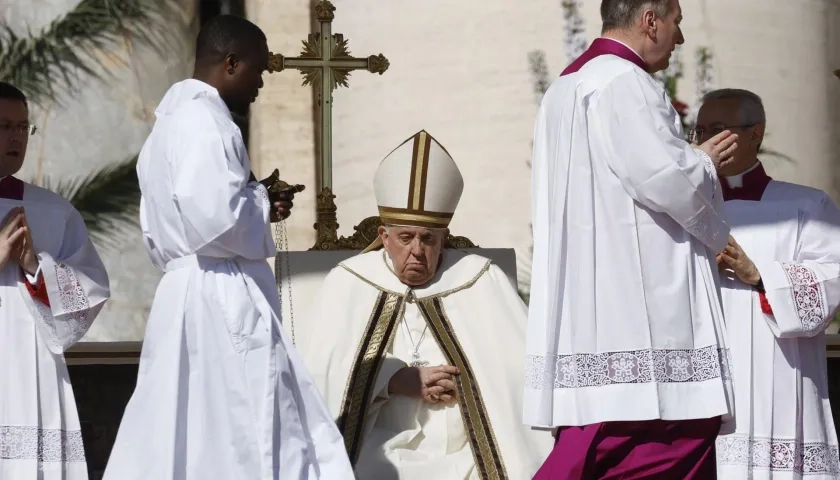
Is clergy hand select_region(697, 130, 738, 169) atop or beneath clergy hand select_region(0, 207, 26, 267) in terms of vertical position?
atop

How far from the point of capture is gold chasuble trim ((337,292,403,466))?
709cm

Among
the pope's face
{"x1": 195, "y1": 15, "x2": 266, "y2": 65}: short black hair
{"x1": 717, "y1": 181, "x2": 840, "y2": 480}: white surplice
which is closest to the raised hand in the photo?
{"x1": 195, "y1": 15, "x2": 266, "y2": 65}: short black hair

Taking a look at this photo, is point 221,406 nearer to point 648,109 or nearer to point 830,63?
point 648,109

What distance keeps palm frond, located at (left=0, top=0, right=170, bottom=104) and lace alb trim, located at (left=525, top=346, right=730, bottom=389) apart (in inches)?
211

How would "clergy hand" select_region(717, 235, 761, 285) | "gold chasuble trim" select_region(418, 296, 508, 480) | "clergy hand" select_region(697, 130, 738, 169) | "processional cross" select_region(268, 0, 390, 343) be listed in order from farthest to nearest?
1. "processional cross" select_region(268, 0, 390, 343)
2. "clergy hand" select_region(717, 235, 761, 285)
3. "gold chasuble trim" select_region(418, 296, 508, 480)
4. "clergy hand" select_region(697, 130, 738, 169)

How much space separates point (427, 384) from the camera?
23.5 feet

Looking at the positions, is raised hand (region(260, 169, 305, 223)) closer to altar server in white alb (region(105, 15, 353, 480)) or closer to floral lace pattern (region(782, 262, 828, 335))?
altar server in white alb (region(105, 15, 353, 480))

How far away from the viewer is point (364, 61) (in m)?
8.34

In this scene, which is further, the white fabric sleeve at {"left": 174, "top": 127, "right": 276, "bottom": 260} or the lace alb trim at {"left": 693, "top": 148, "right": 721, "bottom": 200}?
the white fabric sleeve at {"left": 174, "top": 127, "right": 276, "bottom": 260}

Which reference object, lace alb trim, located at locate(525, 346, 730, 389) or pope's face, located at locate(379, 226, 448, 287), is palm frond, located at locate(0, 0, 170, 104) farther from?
lace alb trim, located at locate(525, 346, 730, 389)

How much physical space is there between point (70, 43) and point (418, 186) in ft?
12.2

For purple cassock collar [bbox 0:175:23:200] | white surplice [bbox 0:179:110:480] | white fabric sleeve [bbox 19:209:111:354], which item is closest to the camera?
white surplice [bbox 0:179:110:480]

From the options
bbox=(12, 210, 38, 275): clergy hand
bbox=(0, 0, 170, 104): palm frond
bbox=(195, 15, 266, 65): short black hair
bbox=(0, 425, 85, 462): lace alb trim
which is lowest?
bbox=(0, 425, 85, 462): lace alb trim

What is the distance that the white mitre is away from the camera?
24.6ft
